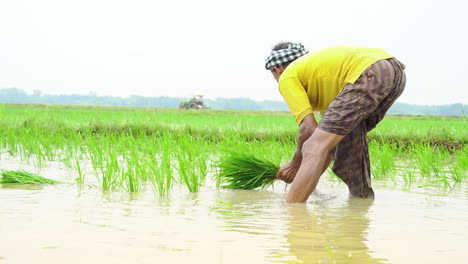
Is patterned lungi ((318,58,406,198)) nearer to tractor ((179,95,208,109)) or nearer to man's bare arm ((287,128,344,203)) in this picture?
man's bare arm ((287,128,344,203))

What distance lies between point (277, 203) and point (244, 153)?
718 mm

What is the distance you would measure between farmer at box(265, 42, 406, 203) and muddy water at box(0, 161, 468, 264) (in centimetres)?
22

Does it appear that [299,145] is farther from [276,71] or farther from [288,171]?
[276,71]

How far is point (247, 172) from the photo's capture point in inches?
133

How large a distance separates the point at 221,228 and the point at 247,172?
54.4 inches

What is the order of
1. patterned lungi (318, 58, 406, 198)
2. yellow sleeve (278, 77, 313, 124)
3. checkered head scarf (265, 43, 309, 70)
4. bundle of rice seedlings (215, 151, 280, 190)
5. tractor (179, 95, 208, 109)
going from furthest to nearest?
1. tractor (179, 95, 208, 109)
2. bundle of rice seedlings (215, 151, 280, 190)
3. checkered head scarf (265, 43, 309, 70)
4. yellow sleeve (278, 77, 313, 124)
5. patterned lungi (318, 58, 406, 198)

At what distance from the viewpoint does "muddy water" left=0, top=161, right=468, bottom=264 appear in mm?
1596

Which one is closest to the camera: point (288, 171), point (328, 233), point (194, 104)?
point (328, 233)

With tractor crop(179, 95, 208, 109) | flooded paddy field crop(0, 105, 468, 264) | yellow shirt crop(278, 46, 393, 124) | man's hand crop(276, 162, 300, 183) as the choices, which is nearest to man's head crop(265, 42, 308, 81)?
yellow shirt crop(278, 46, 393, 124)

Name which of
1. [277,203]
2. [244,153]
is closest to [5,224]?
[277,203]

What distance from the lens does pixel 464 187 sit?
3.50m

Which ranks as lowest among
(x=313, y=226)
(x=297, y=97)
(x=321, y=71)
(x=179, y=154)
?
(x=313, y=226)

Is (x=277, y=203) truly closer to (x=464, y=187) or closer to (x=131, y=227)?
(x=131, y=227)

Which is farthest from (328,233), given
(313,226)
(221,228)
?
(221,228)
